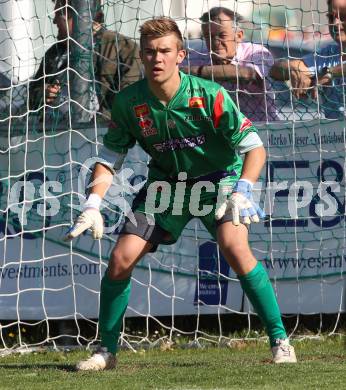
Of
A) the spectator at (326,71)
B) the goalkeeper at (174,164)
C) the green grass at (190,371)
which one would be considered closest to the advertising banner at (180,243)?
the spectator at (326,71)

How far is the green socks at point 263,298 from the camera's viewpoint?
5629 millimetres

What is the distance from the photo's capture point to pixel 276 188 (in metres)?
7.62

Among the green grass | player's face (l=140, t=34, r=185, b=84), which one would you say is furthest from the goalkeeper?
the green grass

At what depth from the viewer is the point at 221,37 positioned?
7.77m

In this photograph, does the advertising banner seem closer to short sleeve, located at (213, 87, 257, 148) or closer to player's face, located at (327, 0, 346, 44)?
player's face, located at (327, 0, 346, 44)

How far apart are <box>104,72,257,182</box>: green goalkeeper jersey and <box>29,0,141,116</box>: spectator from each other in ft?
6.84

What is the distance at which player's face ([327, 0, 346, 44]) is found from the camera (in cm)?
766

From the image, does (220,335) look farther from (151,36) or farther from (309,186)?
(151,36)

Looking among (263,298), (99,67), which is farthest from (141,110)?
(99,67)

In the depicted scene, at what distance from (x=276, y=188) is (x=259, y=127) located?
0.45 meters

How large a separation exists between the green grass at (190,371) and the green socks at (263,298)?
0.66 ft

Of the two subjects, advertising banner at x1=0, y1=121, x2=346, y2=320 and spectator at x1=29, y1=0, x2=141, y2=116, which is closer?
advertising banner at x1=0, y1=121, x2=346, y2=320

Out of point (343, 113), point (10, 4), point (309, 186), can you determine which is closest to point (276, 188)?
point (309, 186)

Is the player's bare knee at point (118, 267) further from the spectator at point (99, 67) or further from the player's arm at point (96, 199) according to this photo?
the spectator at point (99, 67)
